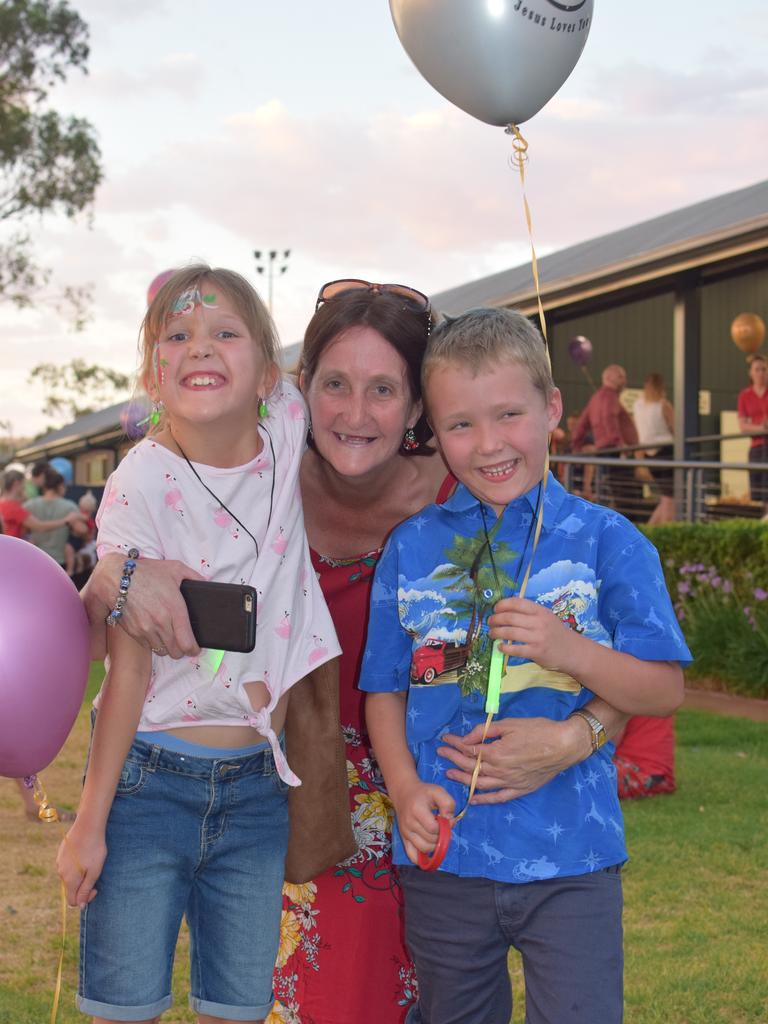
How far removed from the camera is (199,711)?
2.37 metres

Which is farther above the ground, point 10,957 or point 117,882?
point 117,882

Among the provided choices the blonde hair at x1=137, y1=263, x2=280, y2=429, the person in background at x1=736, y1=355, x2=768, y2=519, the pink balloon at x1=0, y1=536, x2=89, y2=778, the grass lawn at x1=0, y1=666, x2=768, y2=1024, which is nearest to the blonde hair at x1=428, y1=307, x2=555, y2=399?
the blonde hair at x1=137, y1=263, x2=280, y2=429

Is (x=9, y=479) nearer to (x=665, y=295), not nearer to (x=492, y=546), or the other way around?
(x=665, y=295)

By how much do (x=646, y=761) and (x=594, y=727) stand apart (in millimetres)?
3991

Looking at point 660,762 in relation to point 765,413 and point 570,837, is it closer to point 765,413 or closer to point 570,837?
point 570,837

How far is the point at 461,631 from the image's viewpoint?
2.31 meters

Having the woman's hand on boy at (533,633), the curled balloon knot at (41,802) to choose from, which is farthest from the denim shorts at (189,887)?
the woman's hand on boy at (533,633)

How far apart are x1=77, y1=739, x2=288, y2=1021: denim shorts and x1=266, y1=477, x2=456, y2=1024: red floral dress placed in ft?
1.82

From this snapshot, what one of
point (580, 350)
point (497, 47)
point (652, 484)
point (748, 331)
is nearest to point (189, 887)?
point (497, 47)

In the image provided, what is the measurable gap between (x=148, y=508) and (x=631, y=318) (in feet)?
64.5

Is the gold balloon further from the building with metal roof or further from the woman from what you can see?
the woman

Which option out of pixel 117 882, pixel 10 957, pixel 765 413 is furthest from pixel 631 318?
pixel 117 882

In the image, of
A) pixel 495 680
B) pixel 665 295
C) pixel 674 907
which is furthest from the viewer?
pixel 665 295

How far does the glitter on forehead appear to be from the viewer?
247cm
